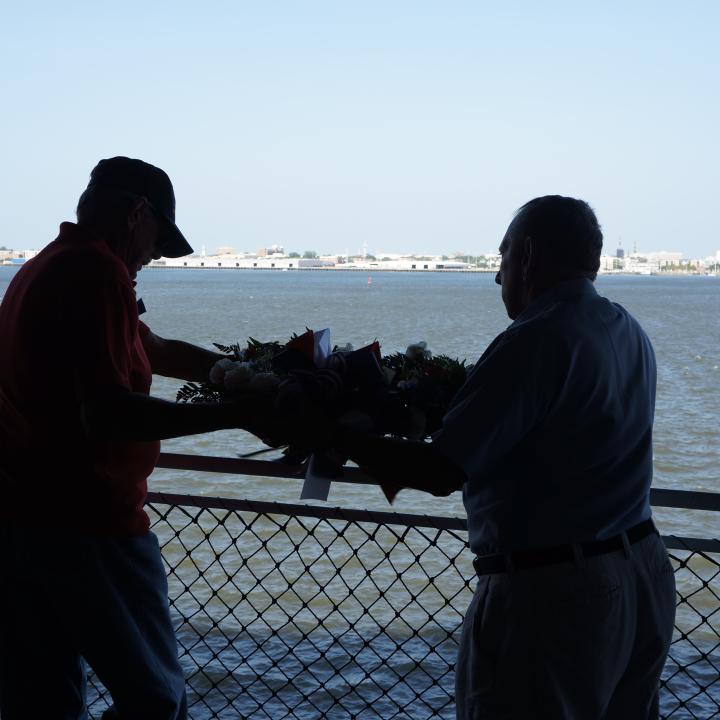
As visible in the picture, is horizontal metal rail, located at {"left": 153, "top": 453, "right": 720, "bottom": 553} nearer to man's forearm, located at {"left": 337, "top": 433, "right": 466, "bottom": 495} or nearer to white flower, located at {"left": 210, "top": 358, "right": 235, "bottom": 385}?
white flower, located at {"left": 210, "top": 358, "right": 235, "bottom": 385}

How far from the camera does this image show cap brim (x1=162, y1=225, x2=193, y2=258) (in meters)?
2.31

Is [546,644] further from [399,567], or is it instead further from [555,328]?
[399,567]

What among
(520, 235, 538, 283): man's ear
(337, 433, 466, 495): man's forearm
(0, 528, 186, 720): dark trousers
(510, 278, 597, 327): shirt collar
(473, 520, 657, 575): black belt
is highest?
(520, 235, 538, 283): man's ear

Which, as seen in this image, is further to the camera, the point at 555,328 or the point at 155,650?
the point at 155,650

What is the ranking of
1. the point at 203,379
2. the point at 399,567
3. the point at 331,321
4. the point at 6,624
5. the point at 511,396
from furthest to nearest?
the point at 331,321 → the point at 399,567 → the point at 203,379 → the point at 6,624 → the point at 511,396

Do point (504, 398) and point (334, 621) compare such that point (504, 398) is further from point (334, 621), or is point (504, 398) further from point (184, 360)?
point (334, 621)

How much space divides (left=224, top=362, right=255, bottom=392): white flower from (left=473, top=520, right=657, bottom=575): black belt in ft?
2.46

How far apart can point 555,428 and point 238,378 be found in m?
0.87

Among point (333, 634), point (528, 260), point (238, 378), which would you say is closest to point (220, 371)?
point (238, 378)

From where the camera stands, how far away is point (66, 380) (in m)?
2.03

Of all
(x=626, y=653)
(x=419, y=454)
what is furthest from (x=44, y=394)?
(x=626, y=653)

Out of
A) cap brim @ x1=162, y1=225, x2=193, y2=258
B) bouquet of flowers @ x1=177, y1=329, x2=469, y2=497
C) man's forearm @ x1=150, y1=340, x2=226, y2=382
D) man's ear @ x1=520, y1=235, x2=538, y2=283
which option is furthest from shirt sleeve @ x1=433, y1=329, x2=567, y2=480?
man's forearm @ x1=150, y1=340, x2=226, y2=382

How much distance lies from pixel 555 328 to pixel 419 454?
363mm

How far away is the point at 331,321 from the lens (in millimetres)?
Answer: 60281
